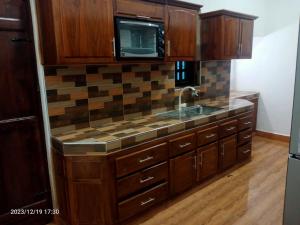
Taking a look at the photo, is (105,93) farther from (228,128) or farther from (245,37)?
(245,37)

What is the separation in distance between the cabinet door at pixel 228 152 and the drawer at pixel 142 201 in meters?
1.00

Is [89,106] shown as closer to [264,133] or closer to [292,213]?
[292,213]

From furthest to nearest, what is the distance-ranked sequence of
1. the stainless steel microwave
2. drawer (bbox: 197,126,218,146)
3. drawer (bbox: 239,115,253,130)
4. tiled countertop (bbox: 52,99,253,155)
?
drawer (bbox: 239,115,253,130) < drawer (bbox: 197,126,218,146) < the stainless steel microwave < tiled countertop (bbox: 52,99,253,155)

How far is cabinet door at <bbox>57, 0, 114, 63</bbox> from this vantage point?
1.89 m

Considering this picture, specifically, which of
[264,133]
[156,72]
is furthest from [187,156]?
[264,133]

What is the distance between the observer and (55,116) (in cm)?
225

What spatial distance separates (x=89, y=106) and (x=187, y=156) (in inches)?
45.7

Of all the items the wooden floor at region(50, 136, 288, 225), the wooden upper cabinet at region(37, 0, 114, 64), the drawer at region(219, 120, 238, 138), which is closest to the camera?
the wooden upper cabinet at region(37, 0, 114, 64)

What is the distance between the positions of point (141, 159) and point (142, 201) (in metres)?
0.42

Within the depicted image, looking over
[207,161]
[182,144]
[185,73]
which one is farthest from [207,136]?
[185,73]

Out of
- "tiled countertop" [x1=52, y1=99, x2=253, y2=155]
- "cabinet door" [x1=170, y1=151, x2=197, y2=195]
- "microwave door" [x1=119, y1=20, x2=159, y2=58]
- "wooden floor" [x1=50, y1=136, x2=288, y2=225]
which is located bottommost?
"wooden floor" [x1=50, y1=136, x2=288, y2=225]

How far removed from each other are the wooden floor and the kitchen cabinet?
1.59 metres

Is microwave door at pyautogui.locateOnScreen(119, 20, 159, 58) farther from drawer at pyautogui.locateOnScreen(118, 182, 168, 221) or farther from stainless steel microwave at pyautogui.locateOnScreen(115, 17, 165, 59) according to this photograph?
drawer at pyautogui.locateOnScreen(118, 182, 168, 221)

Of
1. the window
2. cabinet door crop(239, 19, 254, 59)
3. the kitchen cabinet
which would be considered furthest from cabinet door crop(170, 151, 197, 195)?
cabinet door crop(239, 19, 254, 59)
